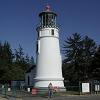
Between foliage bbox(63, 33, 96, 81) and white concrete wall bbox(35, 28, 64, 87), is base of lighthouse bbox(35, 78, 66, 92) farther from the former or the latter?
foliage bbox(63, 33, 96, 81)

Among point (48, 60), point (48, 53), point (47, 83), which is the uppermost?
point (48, 53)

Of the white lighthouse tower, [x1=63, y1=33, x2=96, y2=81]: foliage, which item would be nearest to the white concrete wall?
the white lighthouse tower

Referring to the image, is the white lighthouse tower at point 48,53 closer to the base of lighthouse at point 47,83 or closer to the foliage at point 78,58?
the base of lighthouse at point 47,83

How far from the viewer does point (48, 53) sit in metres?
45.2

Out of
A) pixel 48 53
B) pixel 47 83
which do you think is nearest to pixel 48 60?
pixel 48 53

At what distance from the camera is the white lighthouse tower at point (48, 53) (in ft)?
148


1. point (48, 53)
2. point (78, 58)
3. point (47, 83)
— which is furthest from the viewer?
point (78, 58)

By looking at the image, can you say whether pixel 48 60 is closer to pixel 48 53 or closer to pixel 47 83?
pixel 48 53

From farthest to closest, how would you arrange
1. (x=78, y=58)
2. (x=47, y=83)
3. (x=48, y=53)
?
(x=78, y=58) < (x=48, y=53) < (x=47, y=83)

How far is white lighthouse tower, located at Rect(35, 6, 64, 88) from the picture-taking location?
45000 millimetres

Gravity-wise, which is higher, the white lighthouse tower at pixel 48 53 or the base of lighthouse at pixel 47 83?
the white lighthouse tower at pixel 48 53

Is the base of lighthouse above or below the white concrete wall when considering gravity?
below

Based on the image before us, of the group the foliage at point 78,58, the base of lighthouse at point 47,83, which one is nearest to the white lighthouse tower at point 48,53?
the base of lighthouse at point 47,83

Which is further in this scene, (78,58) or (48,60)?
(78,58)
